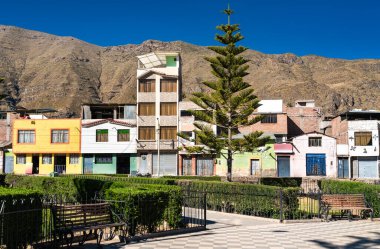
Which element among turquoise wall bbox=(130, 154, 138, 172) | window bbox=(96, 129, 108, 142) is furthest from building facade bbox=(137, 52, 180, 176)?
window bbox=(96, 129, 108, 142)

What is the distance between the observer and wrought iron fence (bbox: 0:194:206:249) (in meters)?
10.6

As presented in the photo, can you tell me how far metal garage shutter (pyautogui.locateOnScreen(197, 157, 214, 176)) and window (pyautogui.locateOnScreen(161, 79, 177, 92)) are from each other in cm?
837

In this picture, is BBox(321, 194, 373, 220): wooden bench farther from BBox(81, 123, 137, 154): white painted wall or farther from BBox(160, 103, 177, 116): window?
BBox(81, 123, 137, 154): white painted wall

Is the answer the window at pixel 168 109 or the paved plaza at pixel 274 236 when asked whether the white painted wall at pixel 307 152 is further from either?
the paved plaza at pixel 274 236

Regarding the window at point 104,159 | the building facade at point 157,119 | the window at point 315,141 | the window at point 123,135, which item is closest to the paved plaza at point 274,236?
the window at point 315,141

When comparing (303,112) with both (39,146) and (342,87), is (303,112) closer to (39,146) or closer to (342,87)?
(39,146)

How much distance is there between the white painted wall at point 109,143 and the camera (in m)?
49.9

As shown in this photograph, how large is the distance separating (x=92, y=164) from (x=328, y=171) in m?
25.9

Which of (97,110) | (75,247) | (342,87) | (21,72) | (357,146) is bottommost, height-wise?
(75,247)

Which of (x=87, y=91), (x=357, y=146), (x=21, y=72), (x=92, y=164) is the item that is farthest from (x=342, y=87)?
(x=21, y=72)

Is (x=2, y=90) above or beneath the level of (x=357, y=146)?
above

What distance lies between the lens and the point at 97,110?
2132 inches

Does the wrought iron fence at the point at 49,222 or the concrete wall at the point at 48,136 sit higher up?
the concrete wall at the point at 48,136

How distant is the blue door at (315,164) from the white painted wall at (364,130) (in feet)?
9.77
